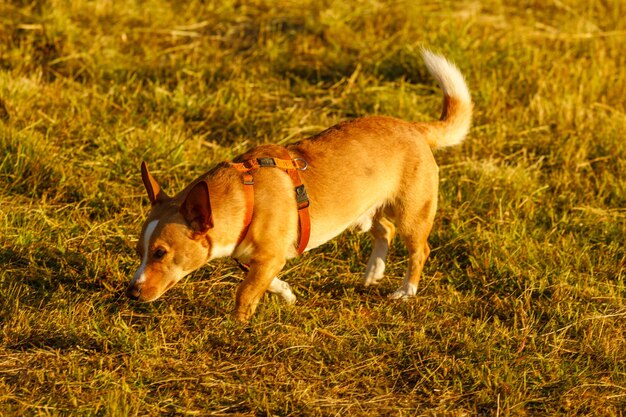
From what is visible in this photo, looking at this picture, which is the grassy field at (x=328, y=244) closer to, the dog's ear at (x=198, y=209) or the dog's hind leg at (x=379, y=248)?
the dog's hind leg at (x=379, y=248)

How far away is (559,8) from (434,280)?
4709mm

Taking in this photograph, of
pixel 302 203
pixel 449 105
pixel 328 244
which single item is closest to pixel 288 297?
pixel 302 203

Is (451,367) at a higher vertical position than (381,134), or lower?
lower

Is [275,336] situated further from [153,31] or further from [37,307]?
[153,31]

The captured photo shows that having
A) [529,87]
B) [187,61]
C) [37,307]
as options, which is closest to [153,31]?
[187,61]

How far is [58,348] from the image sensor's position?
4.04 m

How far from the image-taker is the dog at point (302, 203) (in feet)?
13.2

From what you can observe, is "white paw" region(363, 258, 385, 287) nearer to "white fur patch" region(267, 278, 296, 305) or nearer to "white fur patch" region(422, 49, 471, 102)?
"white fur patch" region(267, 278, 296, 305)

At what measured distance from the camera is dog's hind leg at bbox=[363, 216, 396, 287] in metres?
4.95

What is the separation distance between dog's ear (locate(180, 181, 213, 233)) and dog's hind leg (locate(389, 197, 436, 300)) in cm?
126

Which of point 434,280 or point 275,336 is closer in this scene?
point 275,336

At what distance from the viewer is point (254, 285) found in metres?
4.22

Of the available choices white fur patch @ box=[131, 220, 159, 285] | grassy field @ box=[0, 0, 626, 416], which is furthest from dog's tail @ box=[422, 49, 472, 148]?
white fur patch @ box=[131, 220, 159, 285]

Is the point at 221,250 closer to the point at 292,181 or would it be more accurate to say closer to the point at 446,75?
the point at 292,181
